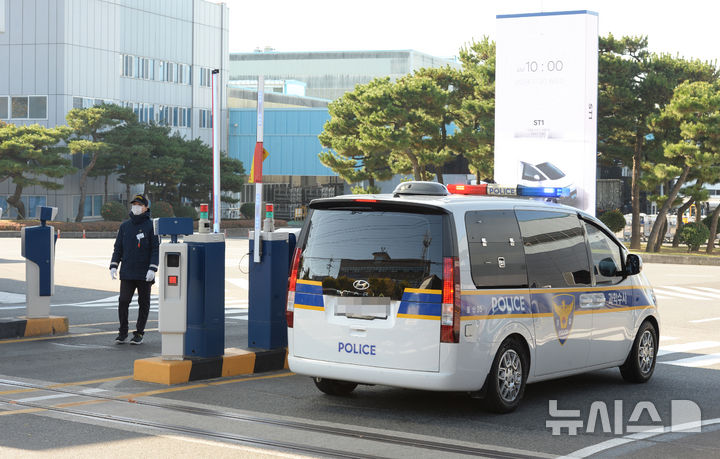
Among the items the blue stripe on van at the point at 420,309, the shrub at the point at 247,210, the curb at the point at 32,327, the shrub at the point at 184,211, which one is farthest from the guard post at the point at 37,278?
the shrub at the point at 247,210

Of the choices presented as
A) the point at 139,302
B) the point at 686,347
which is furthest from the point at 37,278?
the point at 686,347

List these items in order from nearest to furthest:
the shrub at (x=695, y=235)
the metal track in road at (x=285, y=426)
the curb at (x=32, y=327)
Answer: the metal track in road at (x=285, y=426) < the curb at (x=32, y=327) < the shrub at (x=695, y=235)

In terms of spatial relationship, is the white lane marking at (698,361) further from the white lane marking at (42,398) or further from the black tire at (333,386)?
the white lane marking at (42,398)

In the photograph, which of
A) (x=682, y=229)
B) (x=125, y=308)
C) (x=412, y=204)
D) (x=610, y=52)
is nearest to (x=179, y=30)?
(x=610, y=52)

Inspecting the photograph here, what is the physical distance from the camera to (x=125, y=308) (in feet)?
42.7

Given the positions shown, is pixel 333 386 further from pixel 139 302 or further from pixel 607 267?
pixel 139 302

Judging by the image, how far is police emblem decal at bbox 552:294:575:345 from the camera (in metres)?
9.48

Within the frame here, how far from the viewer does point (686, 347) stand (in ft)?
46.5

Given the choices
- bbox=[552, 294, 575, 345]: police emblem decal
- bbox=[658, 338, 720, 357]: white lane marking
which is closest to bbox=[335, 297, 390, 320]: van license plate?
→ bbox=[552, 294, 575, 345]: police emblem decal

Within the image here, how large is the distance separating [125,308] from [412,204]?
18.4 ft

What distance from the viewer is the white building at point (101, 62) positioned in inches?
2406

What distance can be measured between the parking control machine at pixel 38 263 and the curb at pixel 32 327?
0.45ft

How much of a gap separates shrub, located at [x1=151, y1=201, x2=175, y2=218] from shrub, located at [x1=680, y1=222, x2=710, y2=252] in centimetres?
2728

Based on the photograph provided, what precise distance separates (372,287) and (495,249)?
1.14m
